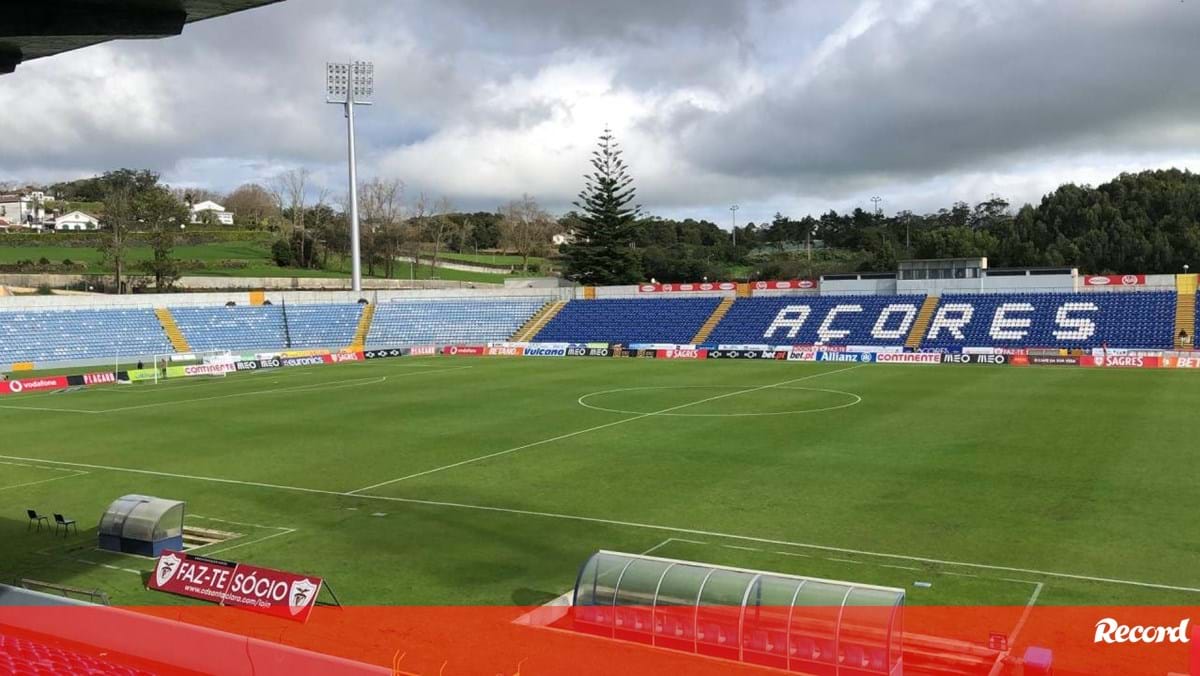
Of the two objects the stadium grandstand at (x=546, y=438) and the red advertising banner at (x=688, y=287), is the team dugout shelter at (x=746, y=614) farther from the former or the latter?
the red advertising banner at (x=688, y=287)

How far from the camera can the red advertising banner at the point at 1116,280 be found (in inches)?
2510

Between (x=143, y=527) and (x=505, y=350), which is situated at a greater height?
(x=505, y=350)

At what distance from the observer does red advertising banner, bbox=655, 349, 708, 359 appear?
65125 mm

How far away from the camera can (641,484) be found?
2261 cm

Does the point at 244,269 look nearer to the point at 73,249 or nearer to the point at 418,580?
the point at 73,249

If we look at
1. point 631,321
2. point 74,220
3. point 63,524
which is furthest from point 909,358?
point 74,220

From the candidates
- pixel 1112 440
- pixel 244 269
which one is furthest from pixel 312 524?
pixel 244 269

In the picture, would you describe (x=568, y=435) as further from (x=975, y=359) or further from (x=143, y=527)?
(x=975, y=359)

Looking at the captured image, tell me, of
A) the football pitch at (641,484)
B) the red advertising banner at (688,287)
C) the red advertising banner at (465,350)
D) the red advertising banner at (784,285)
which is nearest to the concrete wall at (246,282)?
the red advertising banner at (465,350)

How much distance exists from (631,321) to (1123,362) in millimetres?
37368

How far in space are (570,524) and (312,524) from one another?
18.7 feet

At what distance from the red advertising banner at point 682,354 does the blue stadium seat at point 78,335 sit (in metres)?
36.5

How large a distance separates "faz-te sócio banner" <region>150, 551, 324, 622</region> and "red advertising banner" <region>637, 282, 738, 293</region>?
66877mm

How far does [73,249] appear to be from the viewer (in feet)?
364
